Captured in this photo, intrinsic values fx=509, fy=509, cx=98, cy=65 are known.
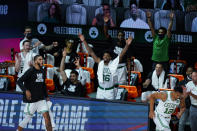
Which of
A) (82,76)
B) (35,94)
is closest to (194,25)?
(82,76)

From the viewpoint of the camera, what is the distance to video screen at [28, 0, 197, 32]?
1541 centimetres

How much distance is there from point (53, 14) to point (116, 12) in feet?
7.15

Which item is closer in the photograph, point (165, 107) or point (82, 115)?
point (165, 107)

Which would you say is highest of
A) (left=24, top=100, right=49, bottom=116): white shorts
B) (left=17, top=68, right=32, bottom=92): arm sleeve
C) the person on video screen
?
the person on video screen

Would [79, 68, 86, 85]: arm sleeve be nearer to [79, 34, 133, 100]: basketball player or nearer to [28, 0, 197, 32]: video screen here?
[79, 34, 133, 100]: basketball player

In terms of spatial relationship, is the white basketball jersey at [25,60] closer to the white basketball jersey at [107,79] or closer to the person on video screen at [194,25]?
the white basketball jersey at [107,79]

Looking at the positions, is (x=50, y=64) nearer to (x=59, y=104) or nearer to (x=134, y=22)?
(x=134, y=22)

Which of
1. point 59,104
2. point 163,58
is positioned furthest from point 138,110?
point 163,58

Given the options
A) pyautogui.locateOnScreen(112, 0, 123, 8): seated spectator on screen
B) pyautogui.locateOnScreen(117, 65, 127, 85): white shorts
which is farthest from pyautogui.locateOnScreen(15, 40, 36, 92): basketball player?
pyautogui.locateOnScreen(112, 0, 123, 8): seated spectator on screen

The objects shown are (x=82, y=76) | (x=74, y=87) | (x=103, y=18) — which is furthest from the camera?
(x=103, y=18)

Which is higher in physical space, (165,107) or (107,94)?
(107,94)

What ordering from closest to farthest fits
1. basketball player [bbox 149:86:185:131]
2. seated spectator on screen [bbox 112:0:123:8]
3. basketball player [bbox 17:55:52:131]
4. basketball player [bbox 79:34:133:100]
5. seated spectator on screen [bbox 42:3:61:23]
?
basketball player [bbox 149:86:185:131] → basketball player [bbox 17:55:52:131] → basketball player [bbox 79:34:133:100] → seated spectator on screen [bbox 112:0:123:8] → seated spectator on screen [bbox 42:3:61:23]

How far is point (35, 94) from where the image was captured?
10.8m

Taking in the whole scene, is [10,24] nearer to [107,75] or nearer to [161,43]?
[161,43]
